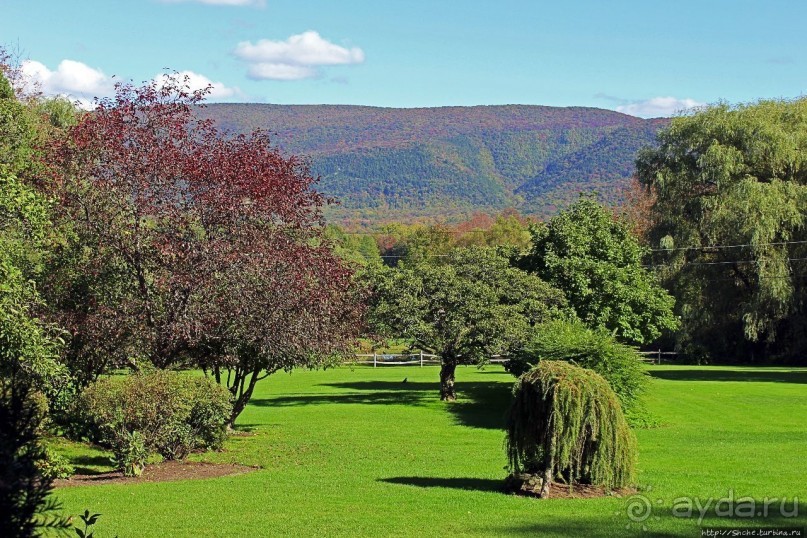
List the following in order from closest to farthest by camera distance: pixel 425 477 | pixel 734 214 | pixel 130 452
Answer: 1. pixel 425 477
2. pixel 130 452
3. pixel 734 214

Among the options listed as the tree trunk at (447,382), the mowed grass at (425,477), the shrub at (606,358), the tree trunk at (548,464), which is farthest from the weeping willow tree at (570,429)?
the tree trunk at (447,382)

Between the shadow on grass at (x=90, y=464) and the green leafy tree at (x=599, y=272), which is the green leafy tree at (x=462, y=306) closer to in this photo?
the green leafy tree at (x=599, y=272)

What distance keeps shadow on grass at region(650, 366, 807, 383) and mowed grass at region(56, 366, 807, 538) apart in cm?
1046

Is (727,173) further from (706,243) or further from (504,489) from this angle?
(504,489)

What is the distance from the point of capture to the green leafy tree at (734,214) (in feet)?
152

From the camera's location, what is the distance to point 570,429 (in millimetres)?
12828

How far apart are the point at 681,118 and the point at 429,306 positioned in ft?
86.6

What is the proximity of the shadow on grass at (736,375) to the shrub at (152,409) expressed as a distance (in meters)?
32.2

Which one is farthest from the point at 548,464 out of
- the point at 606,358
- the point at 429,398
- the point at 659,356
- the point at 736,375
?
the point at 659,356

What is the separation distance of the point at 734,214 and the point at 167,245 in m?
35.7

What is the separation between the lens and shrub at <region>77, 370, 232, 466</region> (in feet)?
53.9

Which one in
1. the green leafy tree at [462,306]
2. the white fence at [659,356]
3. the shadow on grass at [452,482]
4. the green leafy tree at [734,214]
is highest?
the green leafy tree at [734,214]

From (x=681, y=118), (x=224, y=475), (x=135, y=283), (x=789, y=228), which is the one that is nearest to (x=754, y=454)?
(x=224, y=475)

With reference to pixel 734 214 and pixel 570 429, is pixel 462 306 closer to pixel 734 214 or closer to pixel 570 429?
pixel 570 429
